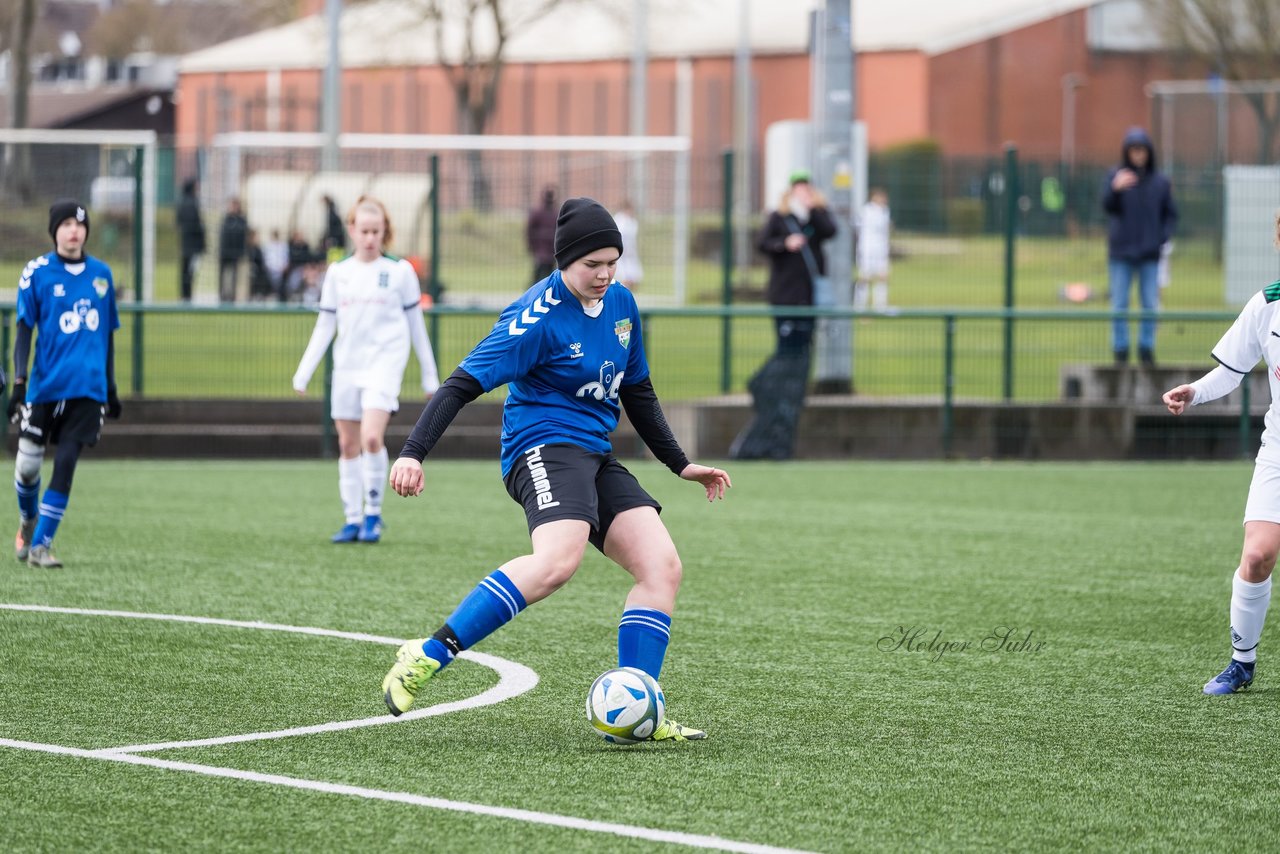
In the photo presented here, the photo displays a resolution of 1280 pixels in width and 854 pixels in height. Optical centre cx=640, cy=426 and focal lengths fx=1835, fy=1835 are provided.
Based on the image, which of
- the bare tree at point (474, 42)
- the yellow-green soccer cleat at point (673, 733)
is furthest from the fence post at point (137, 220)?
the bare tree at point (474, 42)

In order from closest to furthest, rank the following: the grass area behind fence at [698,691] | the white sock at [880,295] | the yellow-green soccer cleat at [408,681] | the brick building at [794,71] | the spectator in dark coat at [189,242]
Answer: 1. the grass area behind fence at [698,691]
2. the yellow-green soccer cleat at [408,681]
3. the spectator in dark coat at [189,242]
4. the white sock at [880,295]
5. the brick building at [794,71]

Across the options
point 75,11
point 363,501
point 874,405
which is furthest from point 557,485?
point 75,11

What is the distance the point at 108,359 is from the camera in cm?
994

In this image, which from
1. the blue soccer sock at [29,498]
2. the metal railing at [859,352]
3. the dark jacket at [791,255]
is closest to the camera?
the blue soccer sock at [29,498]

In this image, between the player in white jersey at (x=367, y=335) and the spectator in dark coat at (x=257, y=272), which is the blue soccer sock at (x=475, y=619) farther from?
the spectator in dark coat at (x=257, y=272)

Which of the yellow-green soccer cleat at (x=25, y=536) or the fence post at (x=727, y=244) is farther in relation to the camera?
the fence post at (x=727, y=244)

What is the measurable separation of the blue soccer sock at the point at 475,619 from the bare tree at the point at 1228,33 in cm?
3666

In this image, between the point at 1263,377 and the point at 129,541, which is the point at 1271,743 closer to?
the point at 129,541

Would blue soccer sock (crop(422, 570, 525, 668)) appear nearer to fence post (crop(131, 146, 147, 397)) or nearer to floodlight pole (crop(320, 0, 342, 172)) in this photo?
fence post (crop(131, 146, 147, 397))

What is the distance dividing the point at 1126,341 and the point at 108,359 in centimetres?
1062

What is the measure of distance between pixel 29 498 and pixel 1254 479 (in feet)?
21.3

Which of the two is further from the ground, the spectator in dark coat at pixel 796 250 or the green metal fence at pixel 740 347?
the spectator in dark coat at pixel 796 250

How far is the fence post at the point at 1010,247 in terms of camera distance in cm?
1744

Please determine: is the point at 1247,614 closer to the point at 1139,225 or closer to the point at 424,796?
the point at 424,796
